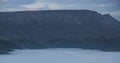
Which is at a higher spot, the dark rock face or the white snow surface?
the dark rock face

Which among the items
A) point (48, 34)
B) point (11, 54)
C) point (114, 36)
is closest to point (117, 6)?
point (114, 36)

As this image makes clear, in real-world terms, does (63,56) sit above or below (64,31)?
below

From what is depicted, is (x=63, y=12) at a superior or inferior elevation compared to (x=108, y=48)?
superior

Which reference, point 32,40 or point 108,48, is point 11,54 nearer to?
point 32,40

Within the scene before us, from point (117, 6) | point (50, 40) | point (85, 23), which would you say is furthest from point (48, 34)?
point (117, 6)

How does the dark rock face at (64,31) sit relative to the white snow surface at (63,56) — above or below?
above

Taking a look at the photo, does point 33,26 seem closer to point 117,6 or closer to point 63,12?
point 63,12
